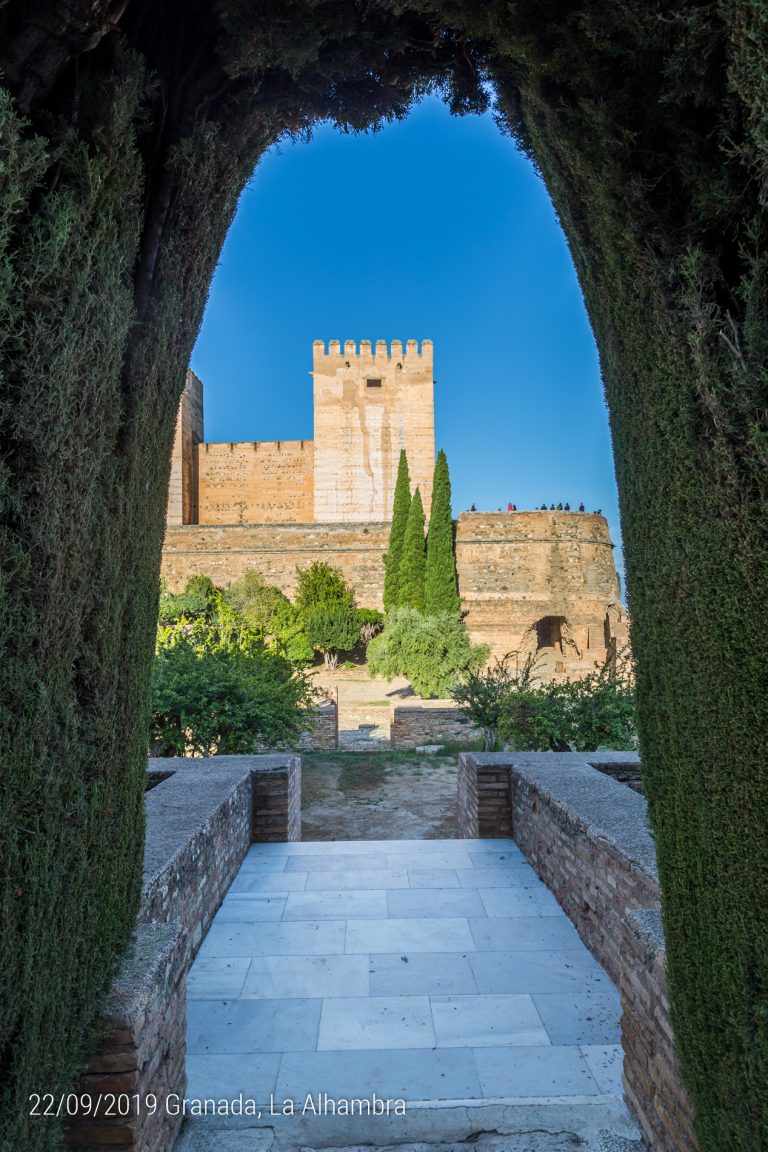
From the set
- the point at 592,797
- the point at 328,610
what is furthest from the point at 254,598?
the point at 592,797

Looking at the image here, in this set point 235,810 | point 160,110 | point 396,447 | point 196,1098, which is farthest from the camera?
point 396,447

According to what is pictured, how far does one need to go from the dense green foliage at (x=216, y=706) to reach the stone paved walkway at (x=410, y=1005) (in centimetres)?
303

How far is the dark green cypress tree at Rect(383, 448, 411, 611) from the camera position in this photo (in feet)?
75.6

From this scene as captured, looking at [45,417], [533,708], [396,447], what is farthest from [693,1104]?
[396,447]

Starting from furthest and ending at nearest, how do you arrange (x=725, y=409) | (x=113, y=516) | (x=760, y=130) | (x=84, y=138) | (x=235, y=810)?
1. (x=235, y=810)
2. (x=113, y=516)
3. (x=84, y=138)
4. (x=725, y=409)
5. (x=760, y=130)

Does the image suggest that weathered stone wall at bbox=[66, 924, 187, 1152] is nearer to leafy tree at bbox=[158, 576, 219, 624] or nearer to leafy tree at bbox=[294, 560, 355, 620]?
leafy tree at bbox=[158, 576, 219, 624]

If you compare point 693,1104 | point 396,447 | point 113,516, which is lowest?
point 693,1104

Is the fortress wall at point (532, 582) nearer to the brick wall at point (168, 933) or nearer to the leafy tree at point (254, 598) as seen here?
the leafy tree at point (254, 598)

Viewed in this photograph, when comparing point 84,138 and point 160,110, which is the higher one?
point 160,110

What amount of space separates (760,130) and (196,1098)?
322 centimetres

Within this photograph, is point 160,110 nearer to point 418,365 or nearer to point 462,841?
point 462,841

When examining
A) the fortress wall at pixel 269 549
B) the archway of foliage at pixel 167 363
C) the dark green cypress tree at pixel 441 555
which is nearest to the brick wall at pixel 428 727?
the dark green cypress tree at pixel 441 555

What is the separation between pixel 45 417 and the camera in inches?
59.5

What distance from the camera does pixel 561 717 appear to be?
7.29m
